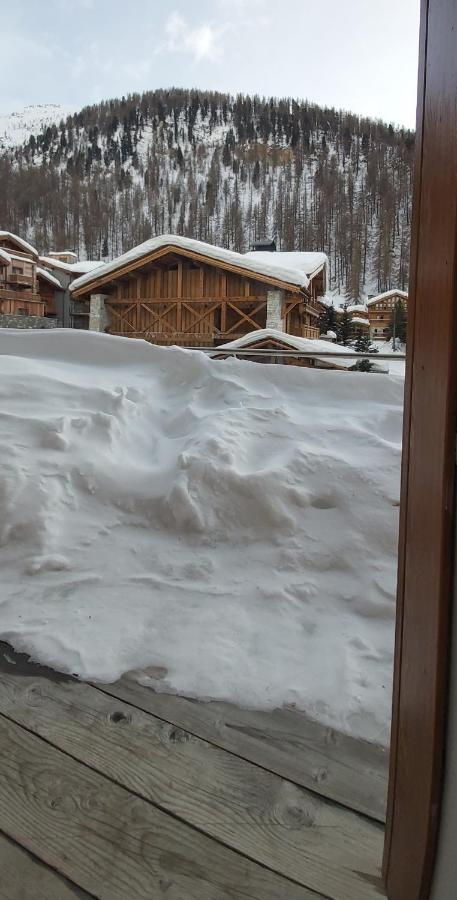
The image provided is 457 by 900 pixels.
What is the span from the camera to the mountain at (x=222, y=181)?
38375mm

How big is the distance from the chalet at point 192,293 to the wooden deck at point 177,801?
1178 cm

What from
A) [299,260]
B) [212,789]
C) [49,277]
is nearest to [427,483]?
[212,789]

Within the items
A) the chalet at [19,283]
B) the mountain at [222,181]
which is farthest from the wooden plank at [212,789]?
the mountain at [222,181]

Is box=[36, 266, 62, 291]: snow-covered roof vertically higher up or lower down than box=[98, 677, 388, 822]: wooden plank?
higher up

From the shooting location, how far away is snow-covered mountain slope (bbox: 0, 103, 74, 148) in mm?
65938

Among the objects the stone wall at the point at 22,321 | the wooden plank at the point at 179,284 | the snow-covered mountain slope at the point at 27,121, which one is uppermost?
the snow-covered mountain slope at the point at 27,121

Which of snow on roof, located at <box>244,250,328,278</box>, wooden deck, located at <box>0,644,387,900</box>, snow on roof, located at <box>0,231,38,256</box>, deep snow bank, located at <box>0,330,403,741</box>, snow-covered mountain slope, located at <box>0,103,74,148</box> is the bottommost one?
wooden deck, located at <box>0,644,387,900</box>

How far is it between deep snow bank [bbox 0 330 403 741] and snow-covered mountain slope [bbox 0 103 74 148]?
69.5m

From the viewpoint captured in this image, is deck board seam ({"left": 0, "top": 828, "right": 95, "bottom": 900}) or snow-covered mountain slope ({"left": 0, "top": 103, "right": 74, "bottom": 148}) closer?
deck board seam ({"left": 0, "top": 828, "right": 95, "bottom": 900})

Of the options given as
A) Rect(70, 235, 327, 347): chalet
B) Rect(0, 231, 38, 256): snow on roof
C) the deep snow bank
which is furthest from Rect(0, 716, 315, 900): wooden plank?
Rect(0, 231, 38, 256): snow on roof

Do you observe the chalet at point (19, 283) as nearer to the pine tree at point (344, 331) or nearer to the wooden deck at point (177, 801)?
the pine tree at point (344, 331)

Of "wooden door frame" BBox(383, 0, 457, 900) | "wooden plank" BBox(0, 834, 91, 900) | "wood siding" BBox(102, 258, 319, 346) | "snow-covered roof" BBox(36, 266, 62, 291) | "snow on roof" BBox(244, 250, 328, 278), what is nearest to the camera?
"wooden door frame" BBox(383, 0, 457, 900)

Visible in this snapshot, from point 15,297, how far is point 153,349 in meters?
17.3

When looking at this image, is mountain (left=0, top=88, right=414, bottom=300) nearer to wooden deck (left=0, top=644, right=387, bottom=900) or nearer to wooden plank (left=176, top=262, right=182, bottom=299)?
wooden plank (left=176, top=262, right=182, bottom=299)
